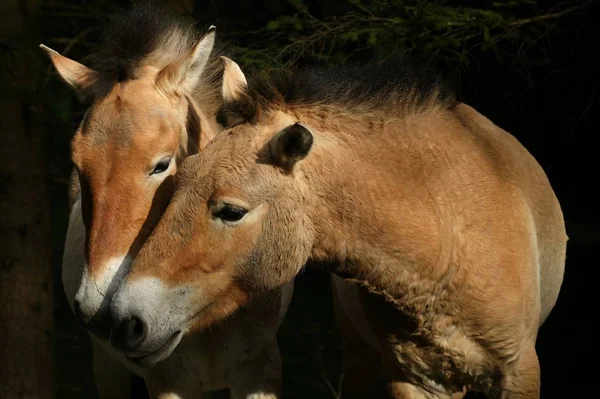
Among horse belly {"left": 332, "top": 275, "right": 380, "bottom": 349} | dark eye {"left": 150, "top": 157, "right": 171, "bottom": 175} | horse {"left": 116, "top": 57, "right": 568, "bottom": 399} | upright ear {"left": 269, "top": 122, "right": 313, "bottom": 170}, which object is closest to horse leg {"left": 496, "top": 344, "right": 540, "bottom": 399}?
horse {"left": 116, "top": 57, "right": 568, "bottom": 399}

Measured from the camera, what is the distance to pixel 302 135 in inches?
151

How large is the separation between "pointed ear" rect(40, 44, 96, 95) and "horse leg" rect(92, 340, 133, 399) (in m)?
1.80

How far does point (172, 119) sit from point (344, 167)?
3.94ft

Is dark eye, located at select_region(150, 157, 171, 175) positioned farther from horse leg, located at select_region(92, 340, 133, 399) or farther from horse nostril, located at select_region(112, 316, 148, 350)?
horse leg, located at select_region(92, 340, 133, 399)

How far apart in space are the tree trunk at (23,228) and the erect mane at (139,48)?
615 millimetres

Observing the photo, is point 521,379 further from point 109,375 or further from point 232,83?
point 109,375

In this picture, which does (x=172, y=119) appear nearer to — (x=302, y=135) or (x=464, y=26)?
(x=302, y=135)

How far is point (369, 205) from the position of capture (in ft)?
13.5

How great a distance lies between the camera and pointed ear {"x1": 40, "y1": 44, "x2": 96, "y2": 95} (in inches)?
209

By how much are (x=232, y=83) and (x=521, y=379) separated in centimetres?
192

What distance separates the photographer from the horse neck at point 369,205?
4.07m

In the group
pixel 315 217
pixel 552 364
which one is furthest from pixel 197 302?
pixel 552 364

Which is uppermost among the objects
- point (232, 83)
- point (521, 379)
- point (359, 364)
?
point (232, 83)

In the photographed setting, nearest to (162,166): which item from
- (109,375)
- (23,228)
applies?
(23,228)
